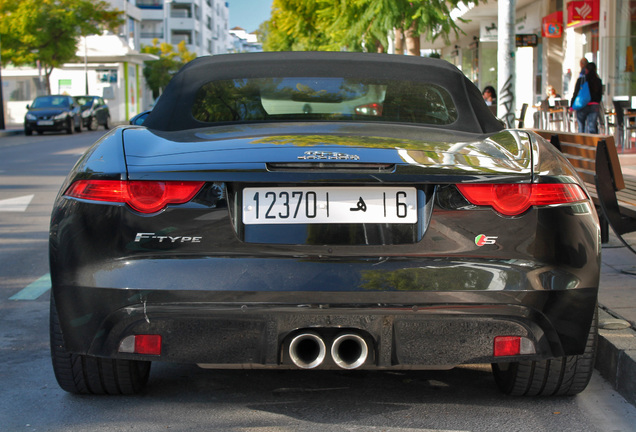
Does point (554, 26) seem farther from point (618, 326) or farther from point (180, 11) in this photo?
point (180, 11)

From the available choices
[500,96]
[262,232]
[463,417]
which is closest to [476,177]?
[262,232]

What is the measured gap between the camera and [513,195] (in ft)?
10.1

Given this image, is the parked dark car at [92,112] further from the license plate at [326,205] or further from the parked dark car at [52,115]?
the license plate at [326,205]

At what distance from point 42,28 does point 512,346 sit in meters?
50.7

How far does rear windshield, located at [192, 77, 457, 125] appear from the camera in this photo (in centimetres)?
390

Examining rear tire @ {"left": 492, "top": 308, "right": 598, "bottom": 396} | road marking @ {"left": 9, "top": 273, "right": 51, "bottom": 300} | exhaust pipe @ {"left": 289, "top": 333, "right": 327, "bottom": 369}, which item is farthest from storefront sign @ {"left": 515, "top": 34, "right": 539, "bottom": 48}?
exhaust pipe @ {"left": 289, "top": 333, "right": 327, "bottom": 369}

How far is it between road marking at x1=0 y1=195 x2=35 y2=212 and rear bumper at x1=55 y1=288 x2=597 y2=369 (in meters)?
8.10

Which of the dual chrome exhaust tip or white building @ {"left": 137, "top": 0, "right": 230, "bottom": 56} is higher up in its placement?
white building @ {"left": 137, "top": 0, "right": 230, "bottom": 56}

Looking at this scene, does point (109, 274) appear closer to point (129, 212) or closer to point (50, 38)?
point (129, 212)

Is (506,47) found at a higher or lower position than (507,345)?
higher

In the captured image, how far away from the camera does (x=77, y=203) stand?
10.4ft

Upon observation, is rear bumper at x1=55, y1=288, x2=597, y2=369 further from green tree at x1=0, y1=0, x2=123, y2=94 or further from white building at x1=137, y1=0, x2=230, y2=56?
white building at x1=137, y1=0, x2=230, y2=56

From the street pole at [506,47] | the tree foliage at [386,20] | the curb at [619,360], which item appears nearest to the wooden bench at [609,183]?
the curb at [619,360]

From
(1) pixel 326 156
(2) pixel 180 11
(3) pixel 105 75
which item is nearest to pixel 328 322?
(1) pixel 326 156
